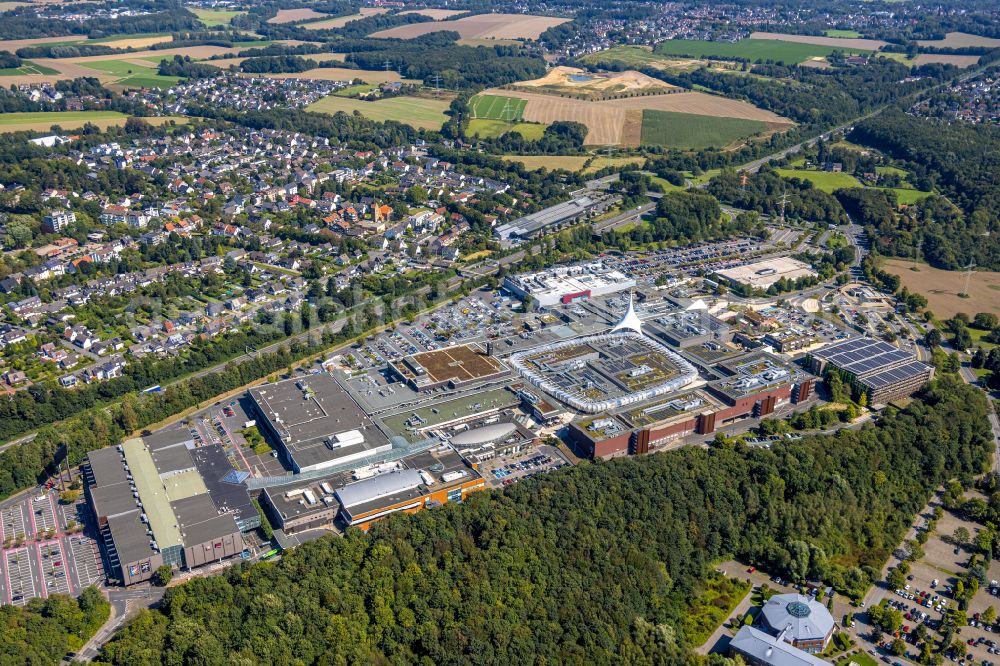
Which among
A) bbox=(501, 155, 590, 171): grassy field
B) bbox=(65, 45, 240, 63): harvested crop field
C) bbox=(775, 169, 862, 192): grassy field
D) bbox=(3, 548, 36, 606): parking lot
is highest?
bbox=(65, 45, 240, 63): harvested crop field

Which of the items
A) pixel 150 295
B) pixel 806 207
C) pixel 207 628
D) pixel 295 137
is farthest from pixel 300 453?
pixel 295 137

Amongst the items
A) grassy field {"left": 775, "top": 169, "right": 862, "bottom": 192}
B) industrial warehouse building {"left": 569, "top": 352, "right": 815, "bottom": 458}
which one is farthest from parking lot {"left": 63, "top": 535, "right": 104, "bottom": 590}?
grassy field {"left": 775, "top": 169, "right": 862, "bottom": 192}

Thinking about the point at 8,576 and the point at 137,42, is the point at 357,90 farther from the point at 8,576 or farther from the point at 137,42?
the point at 8,576

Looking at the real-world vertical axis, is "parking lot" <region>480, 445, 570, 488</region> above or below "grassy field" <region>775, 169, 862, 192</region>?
above

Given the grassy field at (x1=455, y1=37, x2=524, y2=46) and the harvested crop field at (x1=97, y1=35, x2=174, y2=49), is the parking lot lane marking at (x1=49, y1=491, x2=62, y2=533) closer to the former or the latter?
the harvested crop field at (x1=97, y1=35, x2=174, y2=49)

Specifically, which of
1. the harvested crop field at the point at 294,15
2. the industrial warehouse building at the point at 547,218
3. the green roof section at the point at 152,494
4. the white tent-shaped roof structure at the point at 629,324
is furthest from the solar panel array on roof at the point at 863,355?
the harvested crop field at the point at 294,15

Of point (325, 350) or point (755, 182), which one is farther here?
point (755, 182)

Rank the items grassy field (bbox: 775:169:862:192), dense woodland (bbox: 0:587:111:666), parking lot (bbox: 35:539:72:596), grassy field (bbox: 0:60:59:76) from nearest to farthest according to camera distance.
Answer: dense woodland (bbox: 0:587:111:666) → parking lot (bbox: 35:539:72:596) → grassy field (bbox: 775:169:862:192) → grassy field (bbox: 0:60:59:76)

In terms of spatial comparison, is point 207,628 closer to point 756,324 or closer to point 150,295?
point 150,295
